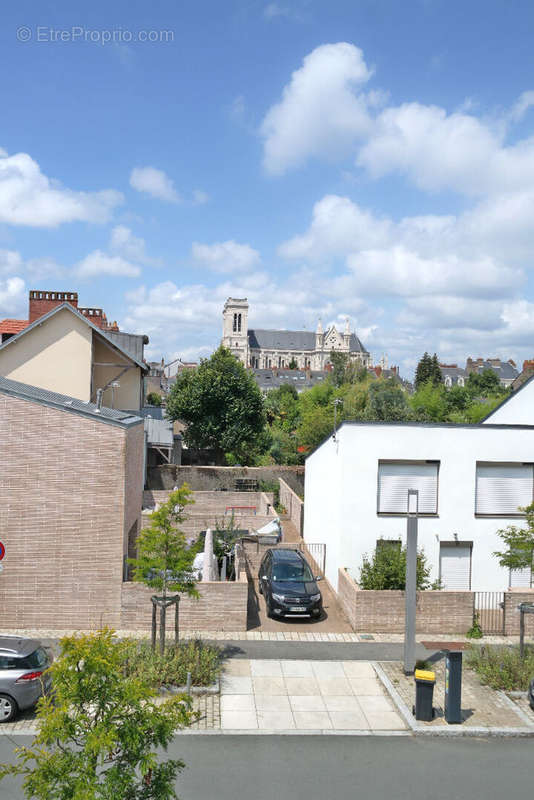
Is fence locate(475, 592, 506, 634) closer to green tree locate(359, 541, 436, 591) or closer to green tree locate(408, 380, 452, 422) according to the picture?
green tree locate(359, 541, 436, 591)

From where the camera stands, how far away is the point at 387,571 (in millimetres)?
18188

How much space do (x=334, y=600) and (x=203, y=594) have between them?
5.21m

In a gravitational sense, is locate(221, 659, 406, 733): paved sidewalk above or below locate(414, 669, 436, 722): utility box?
below

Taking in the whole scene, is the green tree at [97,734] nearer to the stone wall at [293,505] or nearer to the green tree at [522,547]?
the green tree at [522,547]

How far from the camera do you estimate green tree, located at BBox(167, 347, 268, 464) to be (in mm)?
46938

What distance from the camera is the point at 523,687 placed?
45.8 ft

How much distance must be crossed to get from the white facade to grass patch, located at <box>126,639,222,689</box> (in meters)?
7.10

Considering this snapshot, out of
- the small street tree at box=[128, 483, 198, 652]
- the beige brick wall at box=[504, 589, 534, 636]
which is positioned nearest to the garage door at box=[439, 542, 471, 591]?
the beige brick wall at box=[504, 589, 534, 636]

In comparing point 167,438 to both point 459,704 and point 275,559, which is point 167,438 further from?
point 459,704

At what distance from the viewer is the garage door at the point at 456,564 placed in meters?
20.5

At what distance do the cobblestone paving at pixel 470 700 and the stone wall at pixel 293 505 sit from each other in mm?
16075

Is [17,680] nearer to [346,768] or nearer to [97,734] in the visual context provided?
[346,768]

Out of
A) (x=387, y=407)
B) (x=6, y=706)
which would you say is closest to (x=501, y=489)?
(x=6, y=706)

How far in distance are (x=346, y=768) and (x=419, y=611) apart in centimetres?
771
